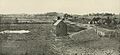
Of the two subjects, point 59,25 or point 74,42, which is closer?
point 74,42

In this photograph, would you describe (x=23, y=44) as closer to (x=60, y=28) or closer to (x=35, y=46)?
(x=35, y=46)

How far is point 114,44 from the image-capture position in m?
13.5

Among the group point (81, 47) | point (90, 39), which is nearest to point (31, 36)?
point (81, 47)

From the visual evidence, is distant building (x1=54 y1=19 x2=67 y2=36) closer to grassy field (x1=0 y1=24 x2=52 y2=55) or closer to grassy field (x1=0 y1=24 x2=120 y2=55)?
grassy field (x1=0 y1=24 x2=120 y2=55)

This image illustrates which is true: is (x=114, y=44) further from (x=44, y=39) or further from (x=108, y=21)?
(x=108, y=21)

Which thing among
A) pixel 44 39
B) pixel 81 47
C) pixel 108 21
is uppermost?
pixel 44 39

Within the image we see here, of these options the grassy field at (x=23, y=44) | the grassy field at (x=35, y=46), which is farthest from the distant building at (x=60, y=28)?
the grassy field at (x=23, y=44)

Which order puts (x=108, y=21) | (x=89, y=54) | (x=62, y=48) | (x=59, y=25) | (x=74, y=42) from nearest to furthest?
1. (x=89, y=54)
2. (x=62, y=48)
3. (x=74, y=42)
4. (x=59, y=25)
5. (x=108, y=21)

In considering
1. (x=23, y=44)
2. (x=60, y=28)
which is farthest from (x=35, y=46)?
(x=60, y=28)

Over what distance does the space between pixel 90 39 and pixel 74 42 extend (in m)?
1.13

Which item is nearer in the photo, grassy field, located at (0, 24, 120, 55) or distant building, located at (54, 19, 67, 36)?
grassy field, located at (0, 24, 120, 55)

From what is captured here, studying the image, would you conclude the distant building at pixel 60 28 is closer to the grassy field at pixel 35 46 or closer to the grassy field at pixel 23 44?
the grassy field at pixel 35 46

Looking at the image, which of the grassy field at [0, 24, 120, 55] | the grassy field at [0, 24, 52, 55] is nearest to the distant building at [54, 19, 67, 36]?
the grassy field at [0, 24, 120, 55]

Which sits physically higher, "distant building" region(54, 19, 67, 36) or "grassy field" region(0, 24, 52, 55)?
"grassy field" region(0, 24, 52, 55)
